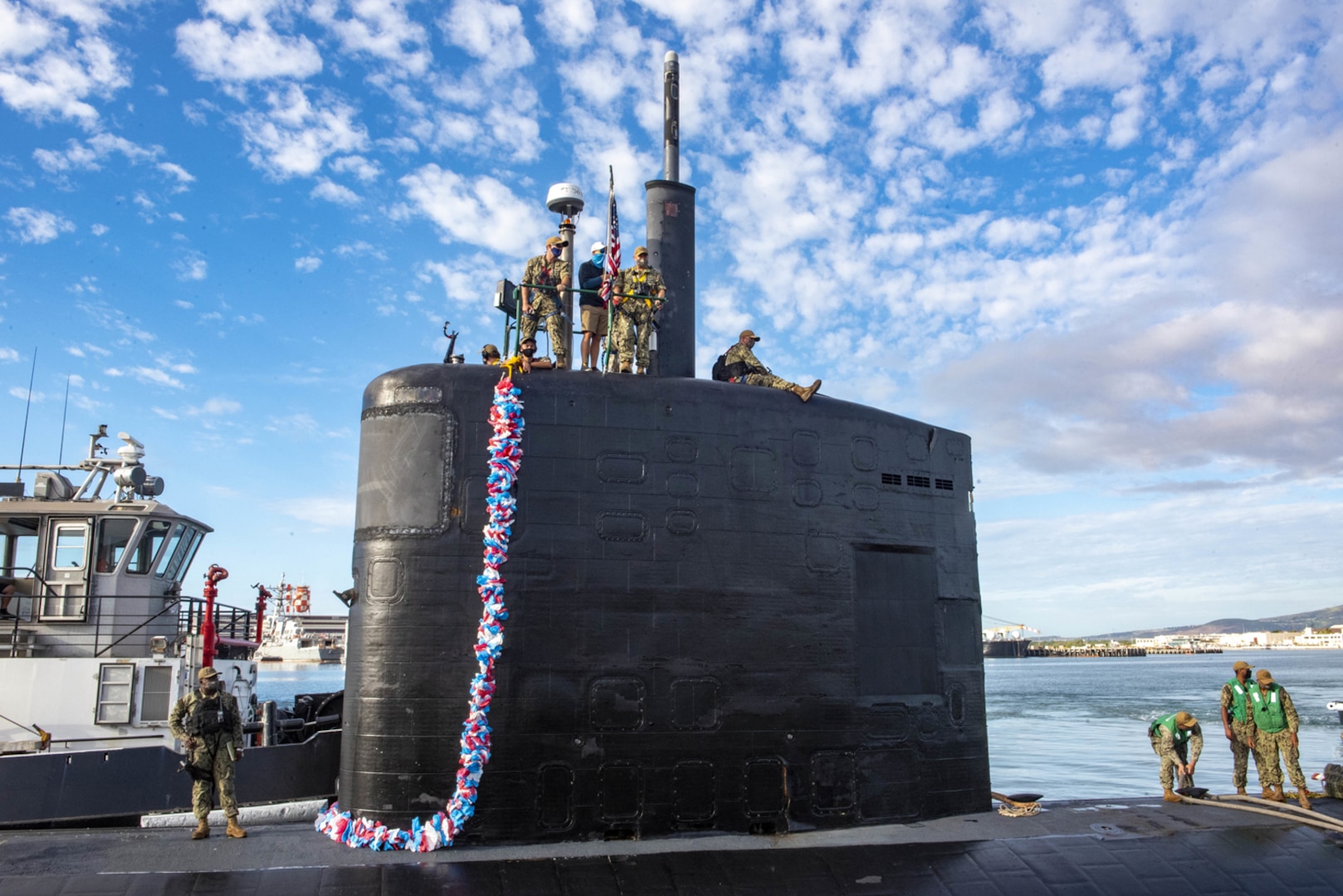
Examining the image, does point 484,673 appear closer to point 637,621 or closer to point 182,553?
point 637,621

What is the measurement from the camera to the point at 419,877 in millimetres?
6438

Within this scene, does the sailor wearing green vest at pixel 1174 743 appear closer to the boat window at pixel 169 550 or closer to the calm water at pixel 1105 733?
the calm water at pixel 1105 733

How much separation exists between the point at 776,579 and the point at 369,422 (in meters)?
3.23

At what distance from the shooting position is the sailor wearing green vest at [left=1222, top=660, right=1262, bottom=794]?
10.8 metres

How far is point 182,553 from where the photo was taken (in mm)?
17750

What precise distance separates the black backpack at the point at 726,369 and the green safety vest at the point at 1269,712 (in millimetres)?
6736

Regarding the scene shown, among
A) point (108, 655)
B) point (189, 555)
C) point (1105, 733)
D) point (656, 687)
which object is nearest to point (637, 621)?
point (656, 687)

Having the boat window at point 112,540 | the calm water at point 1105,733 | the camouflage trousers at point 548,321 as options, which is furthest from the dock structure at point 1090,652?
the camouflage trousers at point 548,321

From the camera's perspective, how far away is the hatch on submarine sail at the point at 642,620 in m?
6.96

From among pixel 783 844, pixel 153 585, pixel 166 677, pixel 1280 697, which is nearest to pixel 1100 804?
pixel 1280 697

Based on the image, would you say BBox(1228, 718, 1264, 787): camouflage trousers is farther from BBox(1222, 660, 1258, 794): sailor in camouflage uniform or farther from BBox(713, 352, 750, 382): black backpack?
BBox(713, 352, 750, 382): black backpack

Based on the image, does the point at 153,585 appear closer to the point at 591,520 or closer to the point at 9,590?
the point at 9,590

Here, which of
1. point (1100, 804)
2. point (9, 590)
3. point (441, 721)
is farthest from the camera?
point (9, 590)

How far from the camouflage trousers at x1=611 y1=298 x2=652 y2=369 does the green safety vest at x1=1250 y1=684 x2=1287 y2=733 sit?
753 cm
